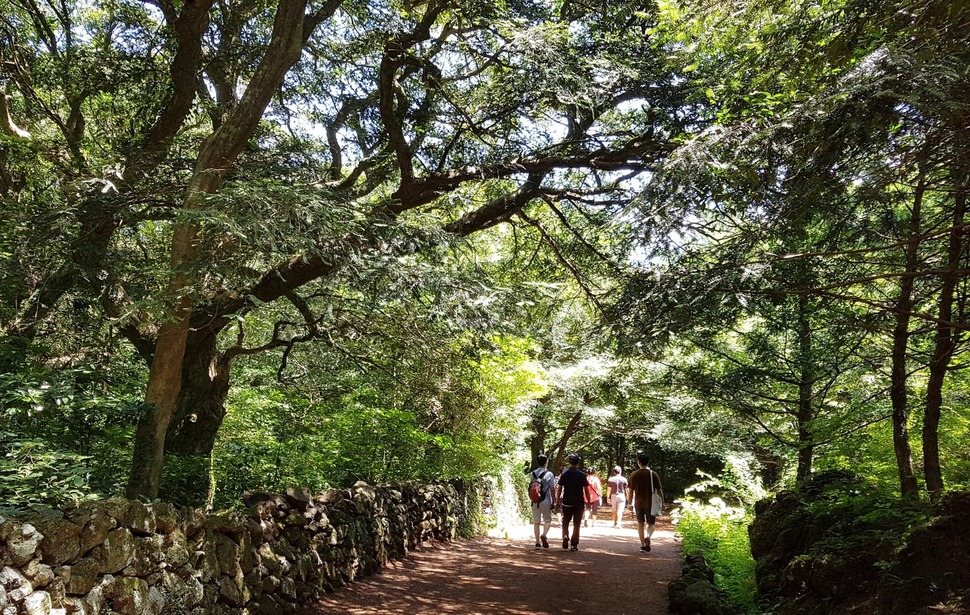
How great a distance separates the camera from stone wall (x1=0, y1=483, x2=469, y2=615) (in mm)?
3398

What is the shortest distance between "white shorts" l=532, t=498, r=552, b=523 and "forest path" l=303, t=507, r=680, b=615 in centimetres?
52

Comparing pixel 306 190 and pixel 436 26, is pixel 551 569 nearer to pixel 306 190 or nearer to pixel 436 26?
pixel 306 190

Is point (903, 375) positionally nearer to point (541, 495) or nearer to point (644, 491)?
point (644, 491)

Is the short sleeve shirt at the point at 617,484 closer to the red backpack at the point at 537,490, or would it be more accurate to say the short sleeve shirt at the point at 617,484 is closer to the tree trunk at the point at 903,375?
the red backpack at the point at 537,490

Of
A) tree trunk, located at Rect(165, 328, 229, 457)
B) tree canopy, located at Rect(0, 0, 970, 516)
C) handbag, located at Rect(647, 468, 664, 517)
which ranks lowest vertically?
handbag, located at Rect(647, 468, 664, 517)

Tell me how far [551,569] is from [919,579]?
16.9 feet

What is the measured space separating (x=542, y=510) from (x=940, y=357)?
7168 mm

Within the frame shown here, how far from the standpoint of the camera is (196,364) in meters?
9.25

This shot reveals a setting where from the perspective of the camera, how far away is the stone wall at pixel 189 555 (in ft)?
11.1

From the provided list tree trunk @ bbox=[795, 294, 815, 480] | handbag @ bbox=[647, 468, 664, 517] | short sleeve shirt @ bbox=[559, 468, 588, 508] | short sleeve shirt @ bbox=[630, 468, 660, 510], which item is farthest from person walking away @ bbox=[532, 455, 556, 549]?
tree trunk @ bbox=[795, 294, 815, 480]

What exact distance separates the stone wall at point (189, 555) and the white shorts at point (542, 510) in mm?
3056

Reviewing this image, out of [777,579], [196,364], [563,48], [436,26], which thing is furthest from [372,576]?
[436,26]

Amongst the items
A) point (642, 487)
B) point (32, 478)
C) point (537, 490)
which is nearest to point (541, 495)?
point (537, 490)

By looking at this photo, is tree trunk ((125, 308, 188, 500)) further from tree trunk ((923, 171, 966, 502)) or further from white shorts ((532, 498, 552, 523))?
tree trunk ((923, 171, 966, 502))
